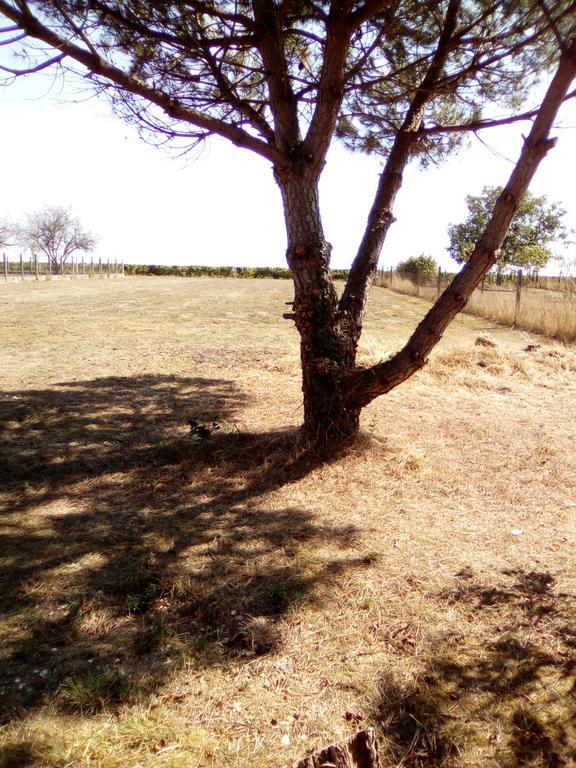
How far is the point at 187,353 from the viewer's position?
327 inches

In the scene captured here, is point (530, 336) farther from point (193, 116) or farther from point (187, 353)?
point (193, 116)

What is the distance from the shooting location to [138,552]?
2854 mm

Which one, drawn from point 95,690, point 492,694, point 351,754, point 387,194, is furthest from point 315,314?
point 351,754

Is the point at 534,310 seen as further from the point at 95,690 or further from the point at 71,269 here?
the point at 71,269

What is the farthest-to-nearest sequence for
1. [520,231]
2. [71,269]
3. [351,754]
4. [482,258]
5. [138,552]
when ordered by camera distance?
[71,269] < [520,231] < [482,258] < [138,552] < [351,754]

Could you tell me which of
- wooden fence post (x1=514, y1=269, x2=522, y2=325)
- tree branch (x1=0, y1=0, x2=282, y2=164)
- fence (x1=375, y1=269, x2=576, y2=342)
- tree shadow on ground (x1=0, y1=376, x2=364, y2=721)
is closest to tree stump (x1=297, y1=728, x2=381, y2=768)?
tree shadow on ground (x1=0, y1=376, x2=364, y2=721)

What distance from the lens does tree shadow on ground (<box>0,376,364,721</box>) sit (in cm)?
207

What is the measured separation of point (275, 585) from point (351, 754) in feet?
3.71

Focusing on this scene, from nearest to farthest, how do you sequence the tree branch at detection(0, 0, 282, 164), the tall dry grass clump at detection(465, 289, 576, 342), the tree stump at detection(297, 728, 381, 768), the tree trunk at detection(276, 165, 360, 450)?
the tree stump at detection(297, 728, 381, 768)
the tree branch at detection(0, 0, 282, 164)
the tree trunk at detection(276, 165, 360, 450)
the tall dry grass clump at detection(465, 289, 576, 342)

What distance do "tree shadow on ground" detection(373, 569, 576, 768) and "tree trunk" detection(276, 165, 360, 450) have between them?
1.79 metres

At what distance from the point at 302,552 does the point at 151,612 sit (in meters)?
0.86

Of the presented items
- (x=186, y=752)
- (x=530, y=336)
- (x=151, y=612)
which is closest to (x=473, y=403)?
(x=151, y=612)

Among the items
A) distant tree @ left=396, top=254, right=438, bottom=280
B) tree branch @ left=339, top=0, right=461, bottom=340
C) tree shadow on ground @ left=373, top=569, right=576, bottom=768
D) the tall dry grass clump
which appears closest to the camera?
tree shadow on ground @ left=373, top=569, right=576, bottom=768

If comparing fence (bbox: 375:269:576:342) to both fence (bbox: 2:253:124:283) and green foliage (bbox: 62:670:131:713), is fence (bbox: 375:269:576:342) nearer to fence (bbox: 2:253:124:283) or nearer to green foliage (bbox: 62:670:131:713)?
green foliage (bbox: 62:670:131:713)
